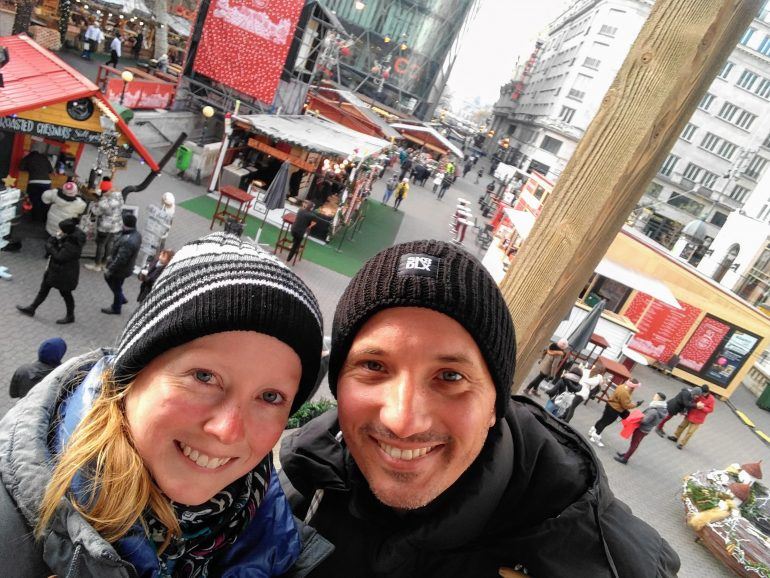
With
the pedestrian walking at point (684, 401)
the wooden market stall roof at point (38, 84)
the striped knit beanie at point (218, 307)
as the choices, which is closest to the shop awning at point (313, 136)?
the wooden market stall roof at point (38, 84)

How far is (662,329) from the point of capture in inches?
700

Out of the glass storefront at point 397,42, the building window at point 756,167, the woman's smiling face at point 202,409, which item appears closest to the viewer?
the woman's smiling face at point 202,409

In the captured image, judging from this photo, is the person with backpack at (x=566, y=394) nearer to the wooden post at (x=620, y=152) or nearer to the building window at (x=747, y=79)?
the wooden post at (x=620, y=152)

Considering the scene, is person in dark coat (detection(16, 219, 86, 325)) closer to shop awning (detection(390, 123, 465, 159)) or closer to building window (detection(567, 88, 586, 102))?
shop awning (detection(390, 123, 465, 159))

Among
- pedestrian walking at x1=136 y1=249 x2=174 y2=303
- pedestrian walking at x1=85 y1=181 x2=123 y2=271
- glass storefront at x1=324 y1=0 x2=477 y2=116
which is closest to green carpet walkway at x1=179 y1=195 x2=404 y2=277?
pedestrian walking at x1=85 y1=181 x2=123 y2=271

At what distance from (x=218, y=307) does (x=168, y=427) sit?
390 mm

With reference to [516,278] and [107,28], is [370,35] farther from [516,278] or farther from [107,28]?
[516,278]

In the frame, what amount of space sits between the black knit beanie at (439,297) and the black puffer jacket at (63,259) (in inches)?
288

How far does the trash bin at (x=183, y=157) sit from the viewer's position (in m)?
17.0

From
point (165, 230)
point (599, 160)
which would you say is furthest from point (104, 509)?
point (165, 230)

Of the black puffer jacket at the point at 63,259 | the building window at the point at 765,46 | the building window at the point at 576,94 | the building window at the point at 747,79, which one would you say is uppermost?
the building window at the point at 765,46

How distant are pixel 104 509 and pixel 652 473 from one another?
12.6 m

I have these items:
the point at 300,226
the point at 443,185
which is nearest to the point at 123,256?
the point at 300,226

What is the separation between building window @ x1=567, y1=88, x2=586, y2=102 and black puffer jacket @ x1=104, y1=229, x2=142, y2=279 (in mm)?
59635
